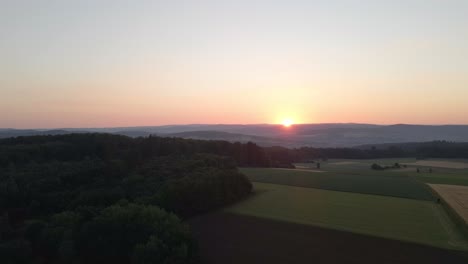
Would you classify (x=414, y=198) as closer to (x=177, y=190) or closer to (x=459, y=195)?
(x=459, y=195)

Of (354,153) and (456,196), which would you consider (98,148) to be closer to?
(456,196)

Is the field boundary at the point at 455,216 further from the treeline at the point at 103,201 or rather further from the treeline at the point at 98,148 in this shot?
the treeline at the point at 98,148

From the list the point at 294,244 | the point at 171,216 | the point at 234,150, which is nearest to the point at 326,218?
the point at 294,244

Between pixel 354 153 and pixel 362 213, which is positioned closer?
pixel 362 213

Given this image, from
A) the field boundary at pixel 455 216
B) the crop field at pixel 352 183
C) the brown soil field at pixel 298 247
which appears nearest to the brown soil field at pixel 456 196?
the field boundary at pixel 455 216

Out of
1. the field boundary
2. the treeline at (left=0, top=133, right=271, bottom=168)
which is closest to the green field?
the field boundary

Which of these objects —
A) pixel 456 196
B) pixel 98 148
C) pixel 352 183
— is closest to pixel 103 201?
pixel 98 148
